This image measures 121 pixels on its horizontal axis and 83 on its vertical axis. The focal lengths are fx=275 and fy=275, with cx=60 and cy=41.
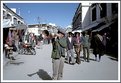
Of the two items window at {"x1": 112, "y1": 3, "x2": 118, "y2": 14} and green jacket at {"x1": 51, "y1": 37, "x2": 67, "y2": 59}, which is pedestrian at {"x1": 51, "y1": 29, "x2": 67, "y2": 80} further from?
window at {"x1": 112, "y1": 3, "x2": 118, "y2": 14}

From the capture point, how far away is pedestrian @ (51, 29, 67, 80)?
7797mm

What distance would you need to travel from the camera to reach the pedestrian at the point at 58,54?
307 inches

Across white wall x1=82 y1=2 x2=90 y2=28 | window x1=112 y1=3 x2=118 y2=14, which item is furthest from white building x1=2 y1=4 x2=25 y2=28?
white wall x1=82 y1=2 x2=90 y2=28

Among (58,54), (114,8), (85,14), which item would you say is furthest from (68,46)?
(85,14)

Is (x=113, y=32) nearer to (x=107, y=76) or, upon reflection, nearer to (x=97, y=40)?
(x=97, y=40)

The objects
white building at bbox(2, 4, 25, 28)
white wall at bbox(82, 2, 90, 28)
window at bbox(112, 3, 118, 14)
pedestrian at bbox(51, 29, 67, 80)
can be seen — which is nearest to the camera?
pedestrian at bbox(51, 29, 67, 80)

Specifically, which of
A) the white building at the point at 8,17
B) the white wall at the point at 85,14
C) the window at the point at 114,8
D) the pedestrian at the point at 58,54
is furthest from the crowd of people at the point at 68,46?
the white wall at the point at 85,14

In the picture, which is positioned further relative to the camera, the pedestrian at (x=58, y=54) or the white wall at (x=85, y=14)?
the white wall at (x=85, y=14)

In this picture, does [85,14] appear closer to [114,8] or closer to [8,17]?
[8,17]

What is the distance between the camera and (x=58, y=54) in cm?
778

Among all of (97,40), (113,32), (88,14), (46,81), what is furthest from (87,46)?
(88,14)

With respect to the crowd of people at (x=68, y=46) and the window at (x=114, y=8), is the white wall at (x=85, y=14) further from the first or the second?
the crowd of people at (x=68, y=46)

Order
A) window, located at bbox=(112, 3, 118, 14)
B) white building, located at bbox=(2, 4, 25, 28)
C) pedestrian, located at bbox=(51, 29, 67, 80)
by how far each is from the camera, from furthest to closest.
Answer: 1. window, located at bbox=(112, 3, 118, 14)
2. white building, located at bbox=(2, 4, 25, 28)
3. pedestrian, located at bbox=(51, 29, 67, 80)

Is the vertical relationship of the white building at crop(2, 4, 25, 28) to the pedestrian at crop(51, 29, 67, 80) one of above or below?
above
